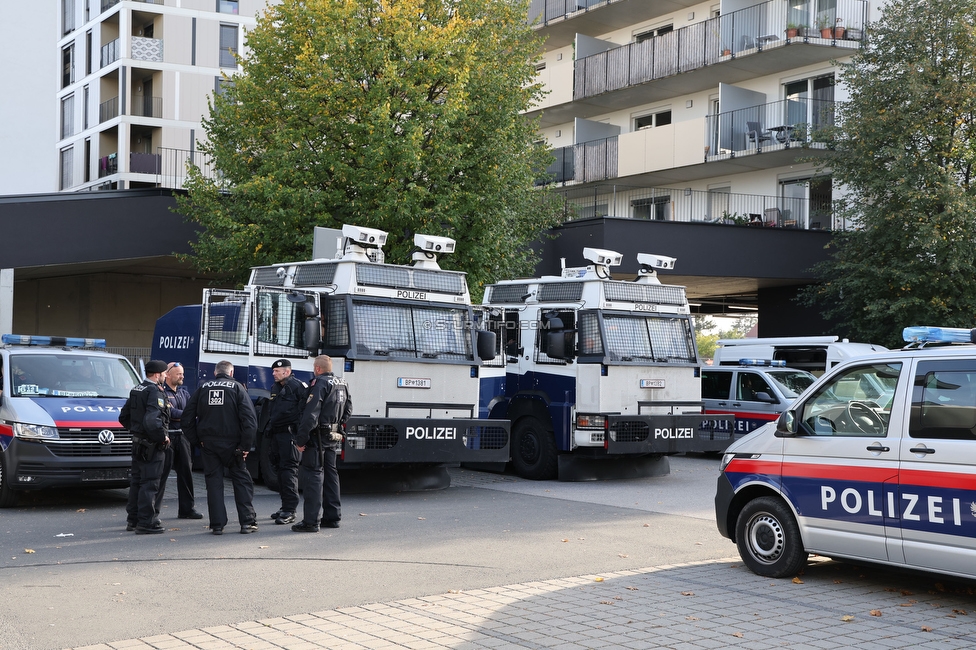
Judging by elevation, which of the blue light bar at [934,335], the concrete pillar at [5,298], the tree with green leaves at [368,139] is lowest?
the blue light bar at [934,335]

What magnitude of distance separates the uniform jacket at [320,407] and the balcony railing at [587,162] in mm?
22302

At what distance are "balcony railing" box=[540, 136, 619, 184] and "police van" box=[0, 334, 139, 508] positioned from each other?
21.3 m

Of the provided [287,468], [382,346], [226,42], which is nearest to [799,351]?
[382,346]

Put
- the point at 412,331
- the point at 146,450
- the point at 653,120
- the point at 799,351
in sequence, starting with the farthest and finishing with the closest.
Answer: the point at 653,120, the point at 799,351, the point at 412,331, the point at 146,450

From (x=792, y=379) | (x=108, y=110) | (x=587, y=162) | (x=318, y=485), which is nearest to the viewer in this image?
(x=318, y=485)

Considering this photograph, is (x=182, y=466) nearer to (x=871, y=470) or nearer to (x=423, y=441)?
(x=423, y=441)

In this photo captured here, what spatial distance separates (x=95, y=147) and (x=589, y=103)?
30234 millimetres

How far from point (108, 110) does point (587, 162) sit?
30.1m

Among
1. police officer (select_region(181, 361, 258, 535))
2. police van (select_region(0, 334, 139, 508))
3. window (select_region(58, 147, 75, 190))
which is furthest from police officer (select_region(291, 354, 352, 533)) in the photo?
window (select_region(58, 147, 75, 190))

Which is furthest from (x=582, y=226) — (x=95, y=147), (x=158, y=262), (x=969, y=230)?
(x=95, y=147)

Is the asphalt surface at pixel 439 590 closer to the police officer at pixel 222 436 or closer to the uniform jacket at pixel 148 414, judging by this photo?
the police officer at pixel 222 436

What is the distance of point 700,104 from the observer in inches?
1272

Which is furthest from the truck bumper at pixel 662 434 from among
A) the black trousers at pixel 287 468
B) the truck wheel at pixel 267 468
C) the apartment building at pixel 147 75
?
the apartment building at pixel 147 75

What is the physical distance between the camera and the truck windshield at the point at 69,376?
1245 centimetres
